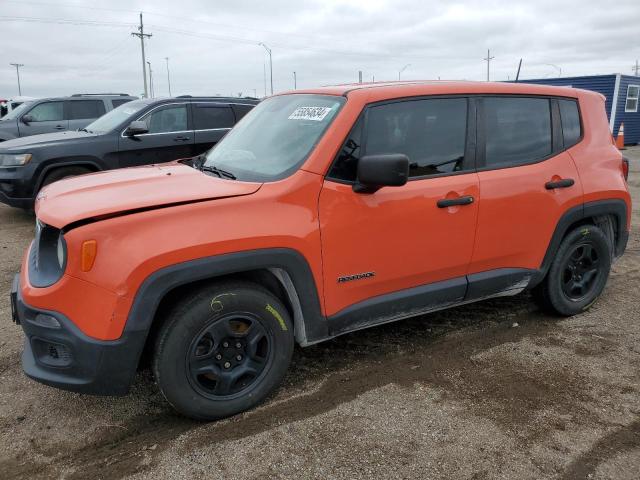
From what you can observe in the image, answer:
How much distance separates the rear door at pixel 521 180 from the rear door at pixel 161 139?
17.6ft

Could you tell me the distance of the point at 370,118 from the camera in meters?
3.13

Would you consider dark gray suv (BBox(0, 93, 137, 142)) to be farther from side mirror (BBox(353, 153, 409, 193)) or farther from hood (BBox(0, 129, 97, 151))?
side mirror (BBox(353, 153, 409, 193))

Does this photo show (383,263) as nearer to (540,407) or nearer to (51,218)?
(540,407)

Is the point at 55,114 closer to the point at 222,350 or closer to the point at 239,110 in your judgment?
the point at 239,110

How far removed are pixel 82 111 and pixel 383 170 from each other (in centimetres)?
A: 1128

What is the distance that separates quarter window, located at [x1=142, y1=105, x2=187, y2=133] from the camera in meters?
7.71

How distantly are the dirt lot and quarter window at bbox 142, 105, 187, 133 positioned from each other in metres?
4.42

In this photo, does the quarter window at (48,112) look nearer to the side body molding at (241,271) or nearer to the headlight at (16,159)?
the headlight at (16,159)

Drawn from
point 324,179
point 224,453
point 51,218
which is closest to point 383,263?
point 324,179

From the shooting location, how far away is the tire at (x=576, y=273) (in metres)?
4.04

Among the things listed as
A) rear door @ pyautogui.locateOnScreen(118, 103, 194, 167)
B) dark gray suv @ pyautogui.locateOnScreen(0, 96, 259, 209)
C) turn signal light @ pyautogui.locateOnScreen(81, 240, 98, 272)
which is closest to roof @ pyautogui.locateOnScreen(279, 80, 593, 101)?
turn signal light @ pyautogui.locateOnScreen(81, 240, 98, 272)

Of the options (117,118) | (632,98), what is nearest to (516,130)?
(117,118)

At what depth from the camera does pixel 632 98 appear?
2094 cm

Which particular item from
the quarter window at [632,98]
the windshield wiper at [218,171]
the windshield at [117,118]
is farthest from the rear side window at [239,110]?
the quarter window at [632,98]
